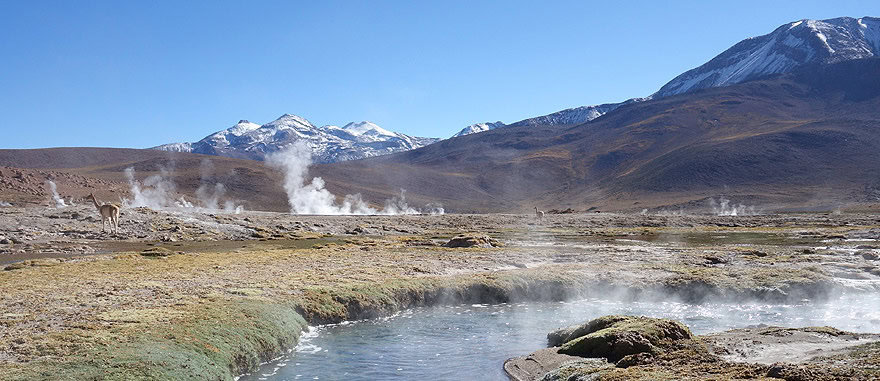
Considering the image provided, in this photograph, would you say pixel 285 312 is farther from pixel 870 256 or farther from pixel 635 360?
pixel 870 256

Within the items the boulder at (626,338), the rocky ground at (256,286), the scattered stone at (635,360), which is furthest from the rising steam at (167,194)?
the scattered stone at (635,360)

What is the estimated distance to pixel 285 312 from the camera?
19.8 meters

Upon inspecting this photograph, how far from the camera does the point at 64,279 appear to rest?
23406 mm

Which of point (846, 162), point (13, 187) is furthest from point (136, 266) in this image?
point (846, 162)

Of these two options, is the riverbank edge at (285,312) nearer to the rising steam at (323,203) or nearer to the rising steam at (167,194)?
the rising steam at (167,194)

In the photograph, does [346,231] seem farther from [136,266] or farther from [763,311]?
[763,311]

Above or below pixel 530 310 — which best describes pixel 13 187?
above

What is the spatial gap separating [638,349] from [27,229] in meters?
52.2

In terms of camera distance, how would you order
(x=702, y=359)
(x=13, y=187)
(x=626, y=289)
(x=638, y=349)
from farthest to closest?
(x=13, y=187) → (x=626, y=289) → (x=638, y=349) → (x=702, y=359)

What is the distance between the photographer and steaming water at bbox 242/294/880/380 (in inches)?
632

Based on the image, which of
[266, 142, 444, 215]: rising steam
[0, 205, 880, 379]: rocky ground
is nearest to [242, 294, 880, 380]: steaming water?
[0, 205, 880, 379]: rocky ground

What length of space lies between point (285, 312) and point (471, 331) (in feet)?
20.1

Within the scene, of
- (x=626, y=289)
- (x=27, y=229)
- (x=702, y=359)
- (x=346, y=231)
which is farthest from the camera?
(x=346, y=231)

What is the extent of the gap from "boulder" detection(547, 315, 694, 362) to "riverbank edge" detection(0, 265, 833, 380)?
837 centimetres
